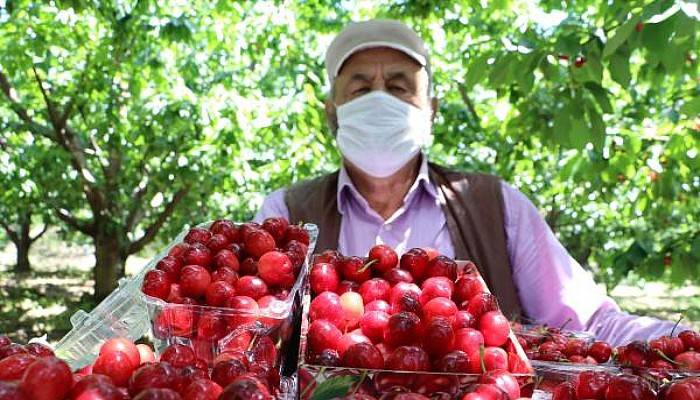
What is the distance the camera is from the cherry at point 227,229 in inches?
61.6

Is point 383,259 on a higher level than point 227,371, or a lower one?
higher

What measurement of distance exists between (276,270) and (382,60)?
1.38 meters

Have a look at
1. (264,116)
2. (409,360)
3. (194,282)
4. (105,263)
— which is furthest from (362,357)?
(105,263)

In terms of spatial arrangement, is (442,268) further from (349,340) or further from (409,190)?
(409,190)

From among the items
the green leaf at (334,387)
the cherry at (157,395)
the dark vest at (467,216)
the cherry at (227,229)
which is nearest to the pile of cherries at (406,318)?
the green leaf at (334,387)

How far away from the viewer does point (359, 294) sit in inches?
56.4

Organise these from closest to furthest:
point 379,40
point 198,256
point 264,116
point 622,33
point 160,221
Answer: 1. point 198,256
2. point 622,33
3. point 379,40
4. point 264,116
5. point 160,221

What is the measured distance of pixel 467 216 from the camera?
2482 millimetres

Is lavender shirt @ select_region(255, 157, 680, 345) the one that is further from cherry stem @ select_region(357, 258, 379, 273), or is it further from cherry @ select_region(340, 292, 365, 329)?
cherry @ select_region(340, 292, 365, 329)

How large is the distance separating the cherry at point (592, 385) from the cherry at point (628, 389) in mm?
15

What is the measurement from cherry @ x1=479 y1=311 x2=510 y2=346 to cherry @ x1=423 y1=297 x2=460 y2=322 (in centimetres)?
6

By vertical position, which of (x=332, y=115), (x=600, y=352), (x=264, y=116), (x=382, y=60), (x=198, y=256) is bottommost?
(x=600, y=352)

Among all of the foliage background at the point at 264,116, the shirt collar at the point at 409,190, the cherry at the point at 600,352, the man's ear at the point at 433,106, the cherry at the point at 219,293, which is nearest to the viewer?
the cherry at the point at 219,293

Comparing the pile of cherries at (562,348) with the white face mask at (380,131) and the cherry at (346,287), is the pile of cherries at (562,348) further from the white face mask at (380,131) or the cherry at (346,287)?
the white face mask at (380,131)
